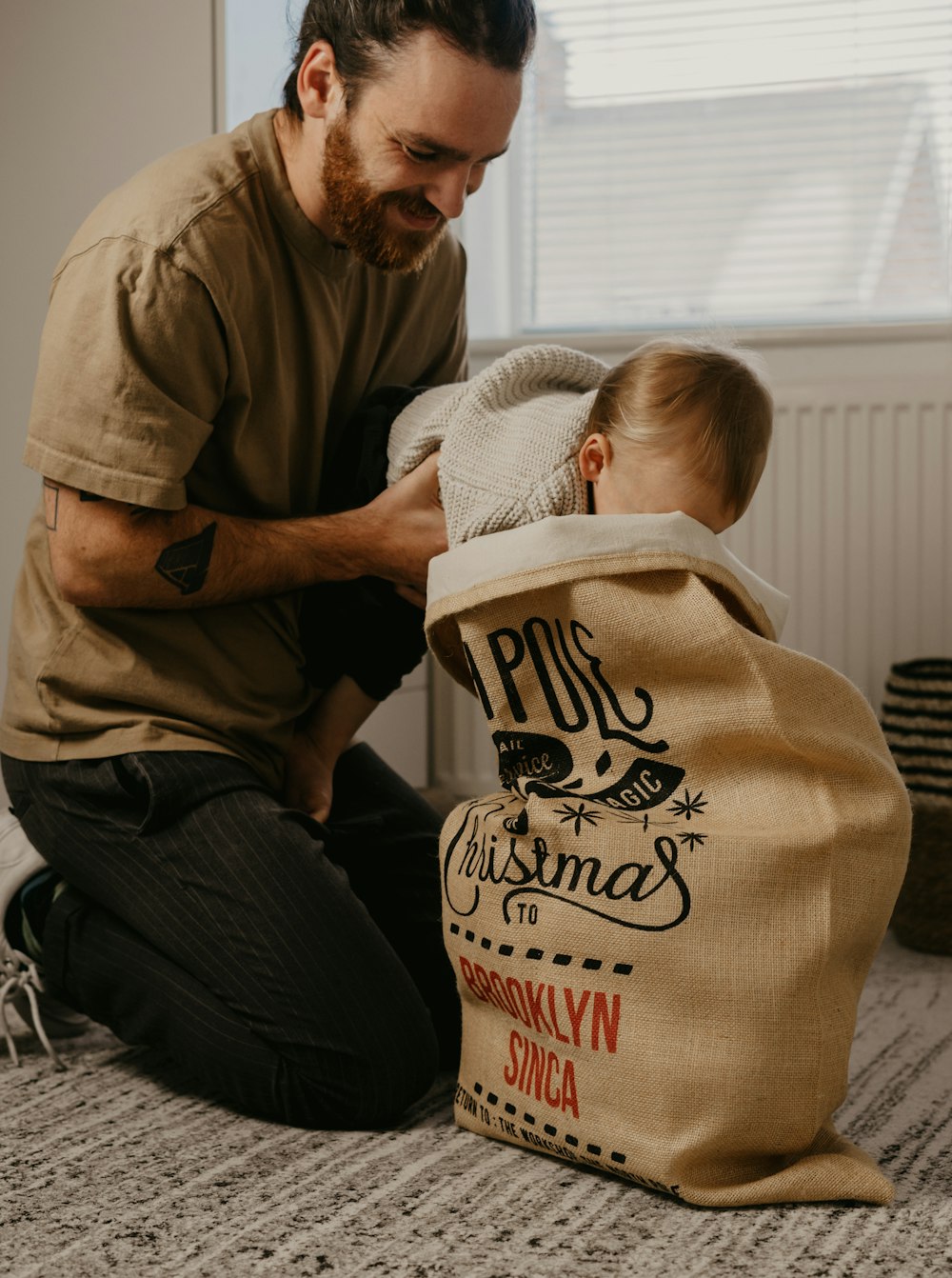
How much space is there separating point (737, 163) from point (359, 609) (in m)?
1.28

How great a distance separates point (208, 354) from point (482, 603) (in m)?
0.37

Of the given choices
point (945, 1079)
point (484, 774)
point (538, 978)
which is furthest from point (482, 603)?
point (484, 774)

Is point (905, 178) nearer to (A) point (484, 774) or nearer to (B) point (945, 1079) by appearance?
(A) point (484, 774)

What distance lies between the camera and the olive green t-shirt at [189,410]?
43.5 inches

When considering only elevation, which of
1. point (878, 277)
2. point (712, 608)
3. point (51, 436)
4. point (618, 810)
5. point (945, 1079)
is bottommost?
point (945, 1079)

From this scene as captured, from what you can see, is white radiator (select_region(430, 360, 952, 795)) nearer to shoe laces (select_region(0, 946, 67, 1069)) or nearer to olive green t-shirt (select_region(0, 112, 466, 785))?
olive green t-shirt (select_region(0, 112, 466, 785))

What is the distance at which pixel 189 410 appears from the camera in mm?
1136

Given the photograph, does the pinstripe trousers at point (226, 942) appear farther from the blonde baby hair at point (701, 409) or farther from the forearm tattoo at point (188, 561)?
the blonde baby hair at point (701, 409)

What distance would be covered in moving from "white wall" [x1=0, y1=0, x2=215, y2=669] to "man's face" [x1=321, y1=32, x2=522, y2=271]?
2.70 ft

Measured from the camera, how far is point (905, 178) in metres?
2.11

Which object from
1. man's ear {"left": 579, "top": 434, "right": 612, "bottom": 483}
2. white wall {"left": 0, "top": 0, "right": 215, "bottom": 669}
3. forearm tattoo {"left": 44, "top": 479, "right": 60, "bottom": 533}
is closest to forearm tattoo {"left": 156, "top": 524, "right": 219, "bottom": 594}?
forearm tattoo {"left": 44, "top": 479, "right": 60, "bottom": 533}

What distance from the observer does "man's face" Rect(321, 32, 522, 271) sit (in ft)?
3.82

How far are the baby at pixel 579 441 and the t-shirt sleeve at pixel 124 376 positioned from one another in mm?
220

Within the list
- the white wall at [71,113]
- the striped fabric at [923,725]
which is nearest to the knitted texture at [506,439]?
the striped fabric at [923,725]
